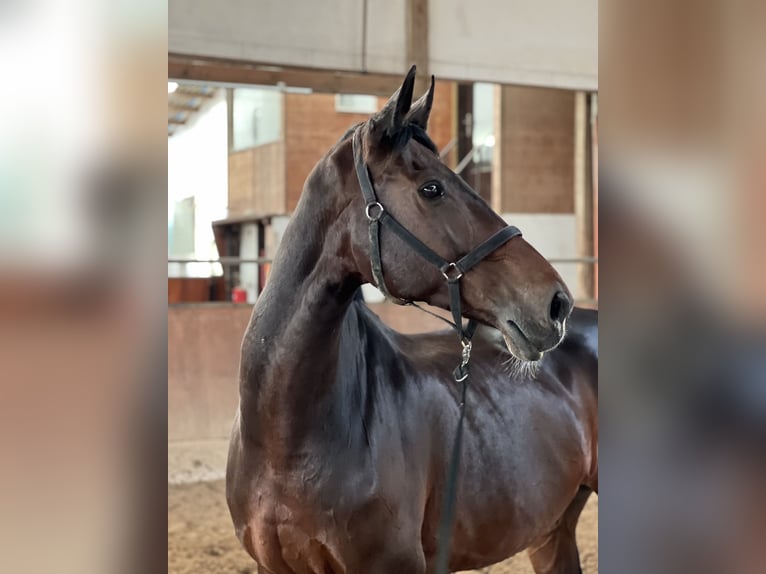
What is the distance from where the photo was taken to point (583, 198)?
276 inches

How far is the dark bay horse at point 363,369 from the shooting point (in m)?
1.28

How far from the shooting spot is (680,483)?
49cm

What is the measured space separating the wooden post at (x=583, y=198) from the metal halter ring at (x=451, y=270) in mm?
5741

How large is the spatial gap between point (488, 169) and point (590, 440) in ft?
25.9

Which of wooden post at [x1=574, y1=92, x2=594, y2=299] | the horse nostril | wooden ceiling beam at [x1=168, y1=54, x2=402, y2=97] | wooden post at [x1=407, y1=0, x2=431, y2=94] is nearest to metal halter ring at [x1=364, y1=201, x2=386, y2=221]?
the horse nostril

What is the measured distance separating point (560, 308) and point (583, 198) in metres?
6.05

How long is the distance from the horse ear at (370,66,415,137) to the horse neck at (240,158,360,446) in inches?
5.6

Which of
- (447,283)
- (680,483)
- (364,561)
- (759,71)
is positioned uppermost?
(759,71)

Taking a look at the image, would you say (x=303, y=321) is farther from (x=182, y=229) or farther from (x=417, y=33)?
(x=182, y=229)

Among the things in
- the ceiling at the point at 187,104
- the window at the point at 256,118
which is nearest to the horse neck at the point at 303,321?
the window at the point at 256,118

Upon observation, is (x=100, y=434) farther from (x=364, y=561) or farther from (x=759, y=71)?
(x=364, y=561)

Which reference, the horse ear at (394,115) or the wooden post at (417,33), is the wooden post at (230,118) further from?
the horse ear at (394,115)

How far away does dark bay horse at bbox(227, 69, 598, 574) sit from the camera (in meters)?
1.28

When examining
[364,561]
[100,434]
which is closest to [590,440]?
[364,561]
